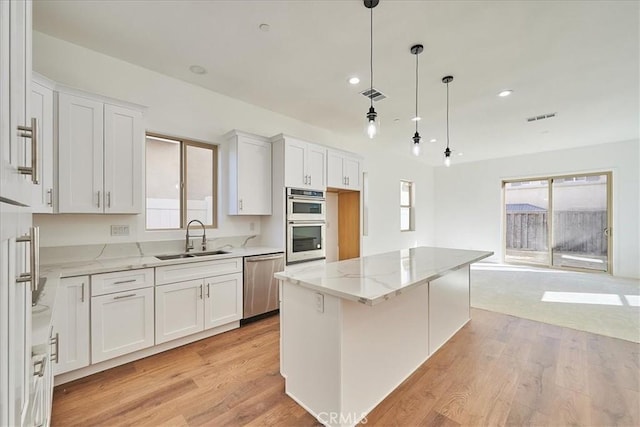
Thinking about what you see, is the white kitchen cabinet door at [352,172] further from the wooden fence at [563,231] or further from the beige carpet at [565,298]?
the wooden fence at [563,231]

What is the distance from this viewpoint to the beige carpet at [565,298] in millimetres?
3154

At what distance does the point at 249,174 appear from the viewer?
136 inches

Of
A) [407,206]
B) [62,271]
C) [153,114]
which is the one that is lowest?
→ [62,271]

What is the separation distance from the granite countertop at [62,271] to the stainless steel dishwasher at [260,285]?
0.10m

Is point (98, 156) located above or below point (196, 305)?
above

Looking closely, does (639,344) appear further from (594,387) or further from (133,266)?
(133,266)

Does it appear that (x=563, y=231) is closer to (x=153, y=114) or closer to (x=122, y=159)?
(x=153, y=114)

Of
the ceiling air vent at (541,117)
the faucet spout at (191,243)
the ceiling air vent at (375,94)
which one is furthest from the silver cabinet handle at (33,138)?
the ceiling air vent at (541,117)

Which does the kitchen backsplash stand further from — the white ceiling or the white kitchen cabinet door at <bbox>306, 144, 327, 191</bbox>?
the white ceiling

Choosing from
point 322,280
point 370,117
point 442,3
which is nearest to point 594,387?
point 322,280

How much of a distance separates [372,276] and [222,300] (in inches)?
74.2

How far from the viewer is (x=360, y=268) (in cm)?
209

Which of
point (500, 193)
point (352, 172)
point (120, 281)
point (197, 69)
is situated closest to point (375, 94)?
point (352, 172)

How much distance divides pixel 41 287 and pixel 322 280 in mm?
1751
